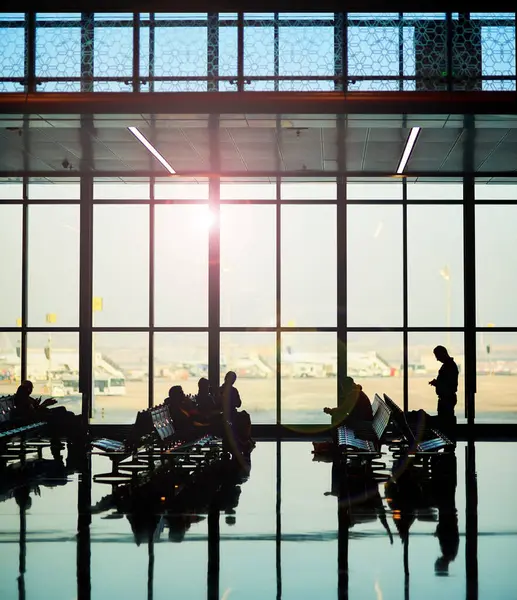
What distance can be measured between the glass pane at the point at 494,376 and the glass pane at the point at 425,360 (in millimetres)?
333

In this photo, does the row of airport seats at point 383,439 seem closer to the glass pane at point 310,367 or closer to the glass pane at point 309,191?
the glass pane at point 310,367

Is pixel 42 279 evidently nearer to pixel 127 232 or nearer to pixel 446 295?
pixel 127 232

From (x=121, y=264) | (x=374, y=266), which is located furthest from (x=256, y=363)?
(x=121, y=264)

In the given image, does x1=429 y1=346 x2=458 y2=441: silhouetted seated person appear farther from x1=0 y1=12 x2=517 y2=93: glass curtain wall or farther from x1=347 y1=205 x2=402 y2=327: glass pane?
x1=0 y1=12 x2=517 y2=93: glass curtain wall

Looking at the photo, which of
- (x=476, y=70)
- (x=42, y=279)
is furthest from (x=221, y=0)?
(x=42, y=279)

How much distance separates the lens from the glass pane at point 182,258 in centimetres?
1736

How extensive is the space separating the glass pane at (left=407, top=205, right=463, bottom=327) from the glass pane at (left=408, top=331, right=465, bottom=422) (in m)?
0.24

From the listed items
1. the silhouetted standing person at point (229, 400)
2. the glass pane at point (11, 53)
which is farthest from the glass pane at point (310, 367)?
the glass pane at point (11, 53)

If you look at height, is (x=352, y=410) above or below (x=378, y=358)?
below

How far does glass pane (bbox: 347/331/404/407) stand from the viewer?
1727cm

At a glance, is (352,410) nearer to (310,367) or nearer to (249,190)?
(310,367)

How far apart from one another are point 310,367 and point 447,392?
4.17 m

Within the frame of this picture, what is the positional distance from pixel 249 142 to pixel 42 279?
5791mm

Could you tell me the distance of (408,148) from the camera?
48.1 feet
